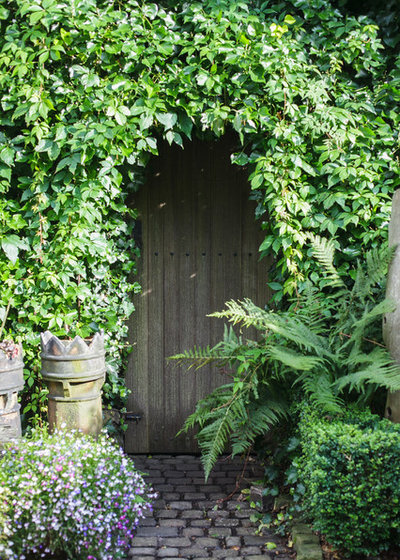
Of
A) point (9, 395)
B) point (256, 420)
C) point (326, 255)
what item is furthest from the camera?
point (326, 255)

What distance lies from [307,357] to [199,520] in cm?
126

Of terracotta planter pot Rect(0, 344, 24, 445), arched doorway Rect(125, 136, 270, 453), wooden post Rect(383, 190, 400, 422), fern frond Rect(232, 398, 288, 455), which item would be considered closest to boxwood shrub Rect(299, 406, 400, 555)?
wooden post Rect(383, 190, 400, 422)

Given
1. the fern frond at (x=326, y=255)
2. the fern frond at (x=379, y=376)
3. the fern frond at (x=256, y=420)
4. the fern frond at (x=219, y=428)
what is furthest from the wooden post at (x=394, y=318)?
the fern frond at (x=219, y=428)

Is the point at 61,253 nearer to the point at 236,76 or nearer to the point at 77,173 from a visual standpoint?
the point at 77,173

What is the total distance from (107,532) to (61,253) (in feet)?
6.10

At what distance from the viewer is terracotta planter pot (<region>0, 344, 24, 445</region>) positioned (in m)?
3.16

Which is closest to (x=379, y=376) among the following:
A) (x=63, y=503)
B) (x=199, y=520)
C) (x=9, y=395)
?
(x=199, y=520)

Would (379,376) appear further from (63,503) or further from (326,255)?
(63,503)

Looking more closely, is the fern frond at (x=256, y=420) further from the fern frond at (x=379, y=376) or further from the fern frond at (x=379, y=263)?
the fern frond at (x=379, y=263)

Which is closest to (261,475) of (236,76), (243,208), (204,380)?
(204,380)

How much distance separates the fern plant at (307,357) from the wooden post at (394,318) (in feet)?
0.19

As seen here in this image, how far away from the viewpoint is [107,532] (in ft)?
8.97

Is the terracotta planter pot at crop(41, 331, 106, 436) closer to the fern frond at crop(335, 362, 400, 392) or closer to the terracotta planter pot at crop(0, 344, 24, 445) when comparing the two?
the terracotta planter pot at crop(0, 344, 24, 445)

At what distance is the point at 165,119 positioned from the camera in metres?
3.71
